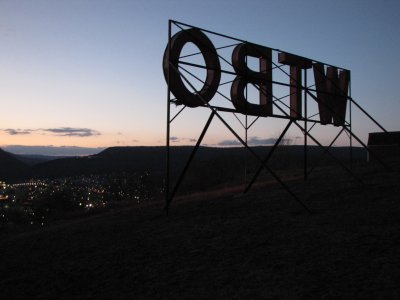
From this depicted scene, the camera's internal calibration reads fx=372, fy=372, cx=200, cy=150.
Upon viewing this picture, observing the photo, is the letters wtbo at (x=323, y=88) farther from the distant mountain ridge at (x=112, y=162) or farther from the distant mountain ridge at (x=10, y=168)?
the distant mountain ridge at (x=10, y=168)

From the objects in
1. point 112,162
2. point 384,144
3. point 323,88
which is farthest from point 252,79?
point 112,162

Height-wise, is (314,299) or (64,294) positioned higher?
(314,299)

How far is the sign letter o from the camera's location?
1115 cm

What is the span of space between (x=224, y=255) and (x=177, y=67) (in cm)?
635

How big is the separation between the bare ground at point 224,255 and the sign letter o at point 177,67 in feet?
11.7

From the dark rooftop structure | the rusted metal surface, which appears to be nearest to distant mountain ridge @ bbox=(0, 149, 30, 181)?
the dark rooftop structure

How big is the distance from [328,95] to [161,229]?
471 inches

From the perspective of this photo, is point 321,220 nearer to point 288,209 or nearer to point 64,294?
point 288,209

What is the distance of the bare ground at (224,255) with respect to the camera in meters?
5.37

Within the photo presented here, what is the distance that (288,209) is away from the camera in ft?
35.1

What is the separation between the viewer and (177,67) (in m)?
11.2

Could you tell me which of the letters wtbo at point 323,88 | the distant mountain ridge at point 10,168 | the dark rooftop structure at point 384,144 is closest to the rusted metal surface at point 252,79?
the letters wtbo at point 323,88

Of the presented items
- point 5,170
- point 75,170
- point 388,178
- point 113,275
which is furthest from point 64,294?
point 5,170

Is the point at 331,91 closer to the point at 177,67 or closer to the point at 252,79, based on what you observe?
the point at 252,79
